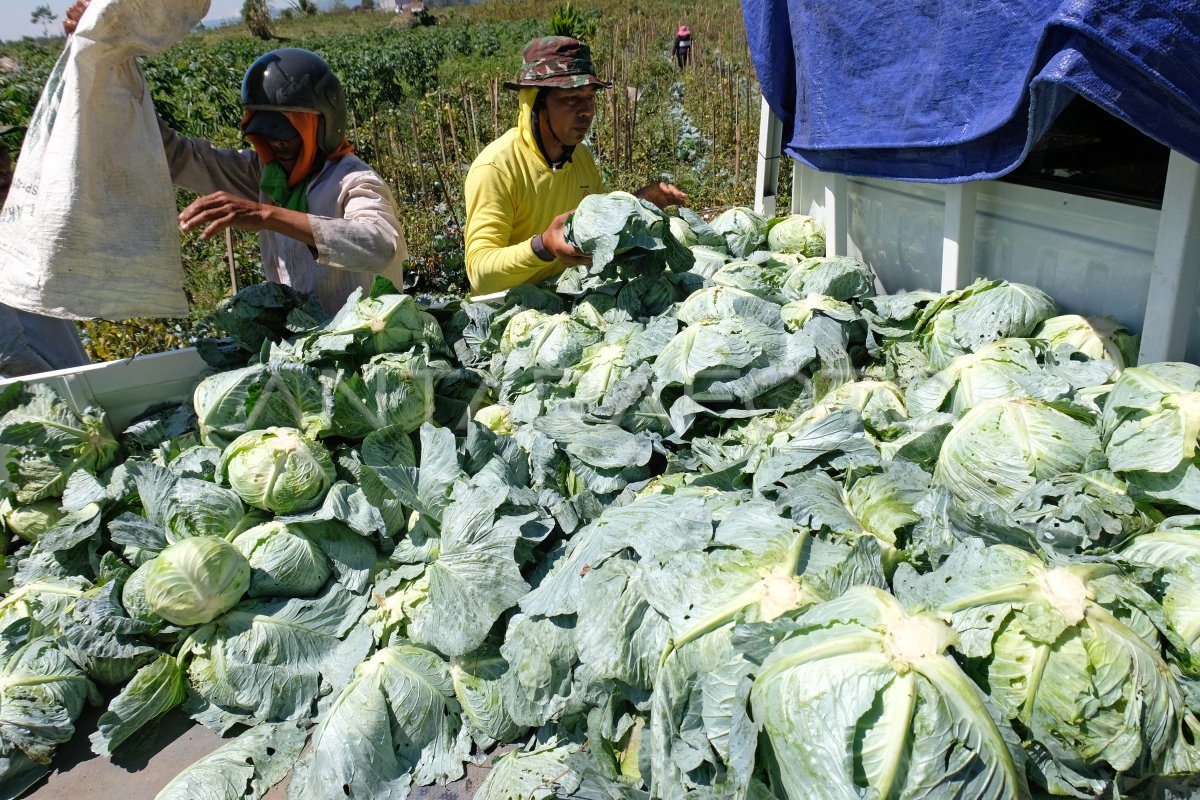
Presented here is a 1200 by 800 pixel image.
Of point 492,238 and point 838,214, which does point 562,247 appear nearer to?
point 492,238

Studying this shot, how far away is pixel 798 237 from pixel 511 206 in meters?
1.74

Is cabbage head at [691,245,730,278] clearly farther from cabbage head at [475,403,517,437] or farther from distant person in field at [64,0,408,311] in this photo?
distant person in field at [64,0,408,311]

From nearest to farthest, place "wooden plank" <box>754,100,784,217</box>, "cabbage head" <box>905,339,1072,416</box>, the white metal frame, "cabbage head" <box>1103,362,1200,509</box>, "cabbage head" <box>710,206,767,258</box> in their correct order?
1. "cabbage head" <box>1103,362,1200,509</box>
2. the white metal frame
3. "cabbage head" <box>905,339,1072,416</box>
4. "cabbage head" <box>710,206,767,258</box>
5. "wooden plank" <box>754,100,784,217</box>

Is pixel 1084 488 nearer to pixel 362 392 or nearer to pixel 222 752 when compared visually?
pixel 362 392

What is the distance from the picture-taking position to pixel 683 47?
23.5 meters

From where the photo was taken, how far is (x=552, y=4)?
43.3 metres

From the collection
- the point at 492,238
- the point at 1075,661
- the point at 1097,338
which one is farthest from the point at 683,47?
the point at 1075,661

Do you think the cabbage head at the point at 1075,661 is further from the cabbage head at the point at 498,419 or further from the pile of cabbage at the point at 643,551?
the cabbage head at the point at 498,419

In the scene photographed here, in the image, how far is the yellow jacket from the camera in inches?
150

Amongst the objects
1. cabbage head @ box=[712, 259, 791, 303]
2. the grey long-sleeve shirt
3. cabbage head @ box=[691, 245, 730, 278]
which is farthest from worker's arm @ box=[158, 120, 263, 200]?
cabbage head @ box=[712, 259, 791, 303]

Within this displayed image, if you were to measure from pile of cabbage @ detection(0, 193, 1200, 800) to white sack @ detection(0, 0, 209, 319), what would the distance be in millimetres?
486

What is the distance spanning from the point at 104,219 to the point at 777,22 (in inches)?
146

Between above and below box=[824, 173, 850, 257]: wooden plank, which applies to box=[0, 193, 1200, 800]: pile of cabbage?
below

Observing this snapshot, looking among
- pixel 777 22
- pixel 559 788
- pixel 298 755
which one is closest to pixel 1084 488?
pixel 559 788
